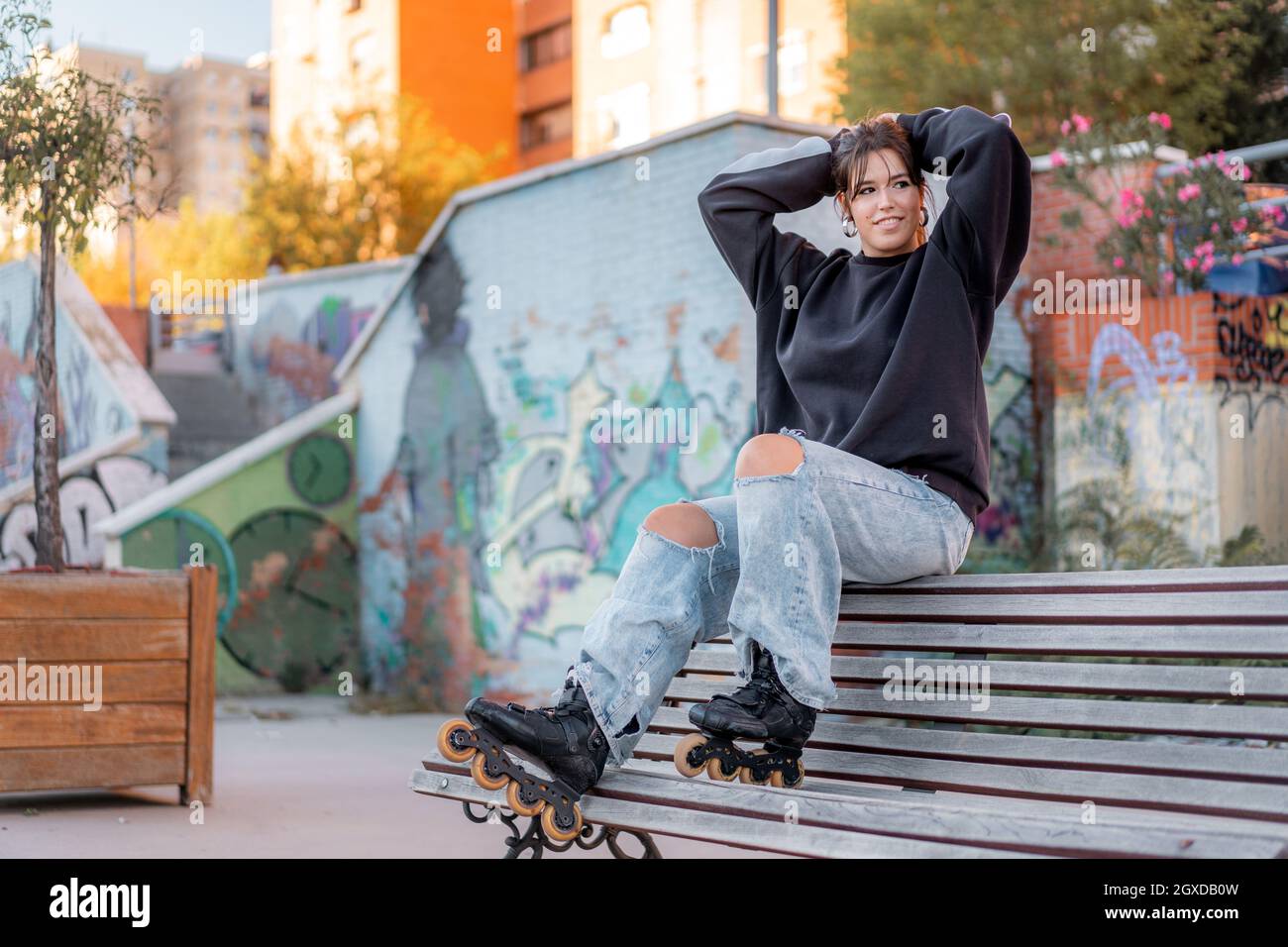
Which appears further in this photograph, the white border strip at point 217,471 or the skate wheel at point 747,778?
the white border strip at point 217,471

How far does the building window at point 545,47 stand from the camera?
1657 inches

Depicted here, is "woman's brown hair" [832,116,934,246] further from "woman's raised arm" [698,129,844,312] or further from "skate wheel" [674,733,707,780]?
"skate wheel" [674,733,707,780]

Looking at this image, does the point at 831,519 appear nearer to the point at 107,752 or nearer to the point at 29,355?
the point at 107,752

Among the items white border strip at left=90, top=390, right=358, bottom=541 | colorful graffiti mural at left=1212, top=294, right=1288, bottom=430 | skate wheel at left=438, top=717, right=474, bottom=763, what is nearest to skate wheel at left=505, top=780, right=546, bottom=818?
skate wheel at left=438, top=717, right=474, bottom=763

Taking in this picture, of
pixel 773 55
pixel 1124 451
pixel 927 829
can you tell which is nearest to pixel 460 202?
pixel 773 55

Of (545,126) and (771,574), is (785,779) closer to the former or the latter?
(771,574)

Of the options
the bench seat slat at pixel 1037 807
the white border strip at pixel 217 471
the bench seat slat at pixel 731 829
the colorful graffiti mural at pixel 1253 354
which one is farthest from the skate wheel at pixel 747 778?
the white border strip at pixel 217 471

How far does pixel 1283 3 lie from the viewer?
63.1 ft

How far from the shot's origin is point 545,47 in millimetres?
43094

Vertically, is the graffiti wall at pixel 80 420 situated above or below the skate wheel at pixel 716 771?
above

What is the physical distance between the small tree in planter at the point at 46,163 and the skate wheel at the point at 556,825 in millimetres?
4183

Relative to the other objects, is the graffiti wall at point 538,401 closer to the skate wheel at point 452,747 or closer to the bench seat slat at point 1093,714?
the bench seat slat at point 1093,714

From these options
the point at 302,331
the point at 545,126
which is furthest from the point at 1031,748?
the point at 545,126
